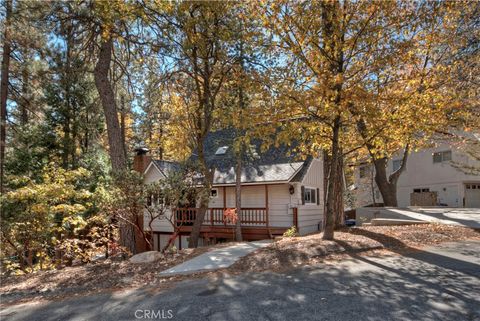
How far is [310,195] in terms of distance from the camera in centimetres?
1753

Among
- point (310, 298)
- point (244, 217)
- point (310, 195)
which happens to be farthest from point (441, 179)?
point (310, 298)

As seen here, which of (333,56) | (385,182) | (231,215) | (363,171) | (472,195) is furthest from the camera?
(363,171)

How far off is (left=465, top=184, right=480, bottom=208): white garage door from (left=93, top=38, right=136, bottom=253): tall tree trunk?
25768 mm

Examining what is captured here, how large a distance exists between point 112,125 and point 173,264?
16.8 feet

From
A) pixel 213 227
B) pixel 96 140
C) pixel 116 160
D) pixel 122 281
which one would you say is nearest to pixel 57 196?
pixel 116 160

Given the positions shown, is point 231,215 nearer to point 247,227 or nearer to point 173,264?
point 247,227

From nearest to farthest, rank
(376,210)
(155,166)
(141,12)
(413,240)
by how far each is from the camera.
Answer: (413,240)
(141,12)
(376,210)
(155,166)

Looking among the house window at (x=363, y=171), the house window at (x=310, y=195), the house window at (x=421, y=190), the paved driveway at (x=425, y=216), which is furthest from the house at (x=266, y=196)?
the house window at (x=363, y=171)

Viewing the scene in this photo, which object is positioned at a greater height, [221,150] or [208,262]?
[221,150]

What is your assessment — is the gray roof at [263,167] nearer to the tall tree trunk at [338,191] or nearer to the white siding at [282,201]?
the white siding at [282,201]

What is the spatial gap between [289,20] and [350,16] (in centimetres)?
139

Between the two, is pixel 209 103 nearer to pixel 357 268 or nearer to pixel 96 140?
pixel 357 268

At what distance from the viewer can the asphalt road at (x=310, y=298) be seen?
4.18m

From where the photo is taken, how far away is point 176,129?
850 inches
